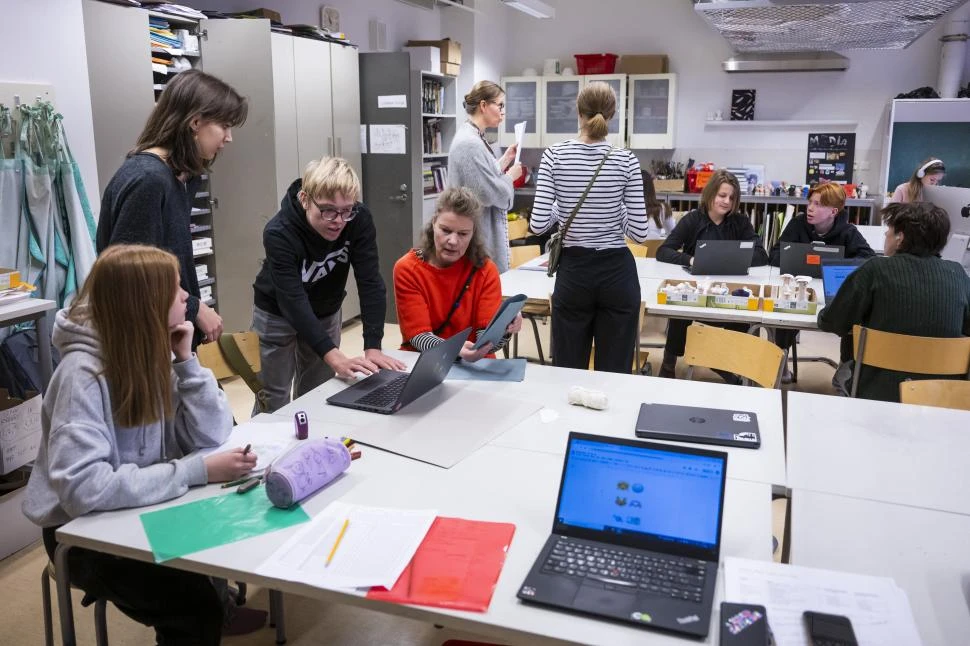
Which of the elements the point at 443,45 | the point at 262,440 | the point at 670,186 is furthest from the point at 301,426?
the point at 670,186

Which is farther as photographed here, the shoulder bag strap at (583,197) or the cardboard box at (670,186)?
the cardboard box at (670,186)

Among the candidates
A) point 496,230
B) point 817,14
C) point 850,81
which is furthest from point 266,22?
point 850,81

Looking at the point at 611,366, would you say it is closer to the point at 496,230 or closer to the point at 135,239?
the point at 496,230

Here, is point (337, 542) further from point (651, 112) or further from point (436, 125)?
point (651, 112)

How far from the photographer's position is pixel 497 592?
4.39 ft

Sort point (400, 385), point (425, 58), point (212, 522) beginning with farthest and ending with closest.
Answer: point (425, 58) < point (400, 385) < point (212, 522)

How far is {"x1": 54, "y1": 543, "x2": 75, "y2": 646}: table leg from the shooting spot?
5.07ft

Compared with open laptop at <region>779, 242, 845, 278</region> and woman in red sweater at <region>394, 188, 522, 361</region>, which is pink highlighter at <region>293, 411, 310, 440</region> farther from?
open laptop at <region>779, 242, 845, 278</region>

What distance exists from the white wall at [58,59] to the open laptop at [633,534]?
313cm

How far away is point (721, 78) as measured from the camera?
26.2ft

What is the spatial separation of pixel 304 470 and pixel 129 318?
48cm

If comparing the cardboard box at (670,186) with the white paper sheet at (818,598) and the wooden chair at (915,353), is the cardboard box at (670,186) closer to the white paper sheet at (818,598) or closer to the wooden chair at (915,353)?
the wooden chair at (915,353)

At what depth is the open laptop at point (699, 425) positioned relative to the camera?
6.37ft

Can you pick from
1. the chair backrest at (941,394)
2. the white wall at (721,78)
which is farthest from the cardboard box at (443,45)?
the chair backrest at (941,394)
